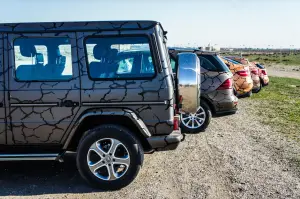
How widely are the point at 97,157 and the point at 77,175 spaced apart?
2.26 ft

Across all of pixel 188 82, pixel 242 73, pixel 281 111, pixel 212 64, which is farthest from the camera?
pixel 242 73

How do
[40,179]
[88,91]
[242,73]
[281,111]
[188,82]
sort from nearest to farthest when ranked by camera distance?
[88,91] < [188,82] < [40,179] < [281,111] < [242,73]

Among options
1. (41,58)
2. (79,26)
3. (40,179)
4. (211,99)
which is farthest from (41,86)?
(211,99)

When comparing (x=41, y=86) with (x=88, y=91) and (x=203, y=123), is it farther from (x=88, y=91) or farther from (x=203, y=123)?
(x=203, y=123)

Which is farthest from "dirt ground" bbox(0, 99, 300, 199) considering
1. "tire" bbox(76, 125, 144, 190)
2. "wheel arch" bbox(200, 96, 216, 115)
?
"wheel arch" bbox(200, 96, 216, 115)

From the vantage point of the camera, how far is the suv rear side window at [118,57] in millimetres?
4762

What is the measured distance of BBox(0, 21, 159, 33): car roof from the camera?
4746 millimetres

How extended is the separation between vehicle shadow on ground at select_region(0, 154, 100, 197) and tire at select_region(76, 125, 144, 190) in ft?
0.72

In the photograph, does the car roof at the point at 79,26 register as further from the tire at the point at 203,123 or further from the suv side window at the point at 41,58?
the tire at the point at 203,123

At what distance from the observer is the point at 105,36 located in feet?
15.6

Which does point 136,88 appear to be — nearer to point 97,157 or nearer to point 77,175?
point 97,157

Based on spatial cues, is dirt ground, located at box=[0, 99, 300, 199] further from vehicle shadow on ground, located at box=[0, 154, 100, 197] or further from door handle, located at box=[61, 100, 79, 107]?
door handle, located at box=[61, 100, 79, 107]

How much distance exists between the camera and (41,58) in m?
4.81

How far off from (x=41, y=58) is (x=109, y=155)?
151 cm
